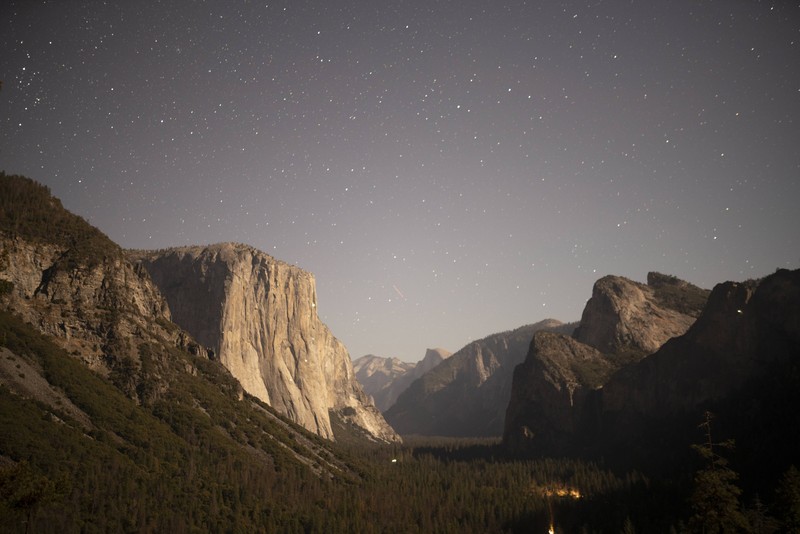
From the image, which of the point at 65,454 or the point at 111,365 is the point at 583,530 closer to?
the point at 65,454

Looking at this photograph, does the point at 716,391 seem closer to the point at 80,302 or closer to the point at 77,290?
the point at 80,302

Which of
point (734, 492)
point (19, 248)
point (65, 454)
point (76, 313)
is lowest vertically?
point (65, 454)

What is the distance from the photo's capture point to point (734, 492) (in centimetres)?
3891

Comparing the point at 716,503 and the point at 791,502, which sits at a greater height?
the point at 716,503

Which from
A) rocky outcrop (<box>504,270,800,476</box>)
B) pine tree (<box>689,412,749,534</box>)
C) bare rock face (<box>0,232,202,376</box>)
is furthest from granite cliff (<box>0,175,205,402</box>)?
rocky outcrop (<box>504,270,800,476</box>)

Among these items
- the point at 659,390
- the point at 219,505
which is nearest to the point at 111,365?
the point at 219,505

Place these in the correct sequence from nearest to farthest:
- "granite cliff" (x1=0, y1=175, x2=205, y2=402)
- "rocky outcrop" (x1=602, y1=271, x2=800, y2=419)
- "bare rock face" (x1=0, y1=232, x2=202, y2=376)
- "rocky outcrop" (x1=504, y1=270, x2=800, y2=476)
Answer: "bare rock face" (x1=0, y1=232, x2=202, y2=376), "rocky outcrop" (x1=504, y1=270, x2=800, y2=476), "granite cliff" (x1=0, y1=175, x2=205, y2=402), "rocky outcrop" (x1=602, y1=271, x2=800, y2=419)

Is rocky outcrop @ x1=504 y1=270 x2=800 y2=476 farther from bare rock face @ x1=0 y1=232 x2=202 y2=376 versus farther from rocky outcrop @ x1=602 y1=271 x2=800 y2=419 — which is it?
bare rock face @ x1=0 y1=232 x2=202 y2=376

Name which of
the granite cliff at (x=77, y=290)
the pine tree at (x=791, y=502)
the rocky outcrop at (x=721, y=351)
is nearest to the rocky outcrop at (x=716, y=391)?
the rocky outcrop at (x=721, y=351)

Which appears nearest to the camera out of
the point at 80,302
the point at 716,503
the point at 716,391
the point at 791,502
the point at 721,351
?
the point at 716,503

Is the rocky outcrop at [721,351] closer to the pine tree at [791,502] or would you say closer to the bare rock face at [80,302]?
the pine tree at [791,502]

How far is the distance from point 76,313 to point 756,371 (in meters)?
186

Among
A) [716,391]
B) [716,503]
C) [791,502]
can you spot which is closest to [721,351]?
[716,391]

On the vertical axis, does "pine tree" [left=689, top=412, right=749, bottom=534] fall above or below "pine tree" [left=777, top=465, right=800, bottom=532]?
above
